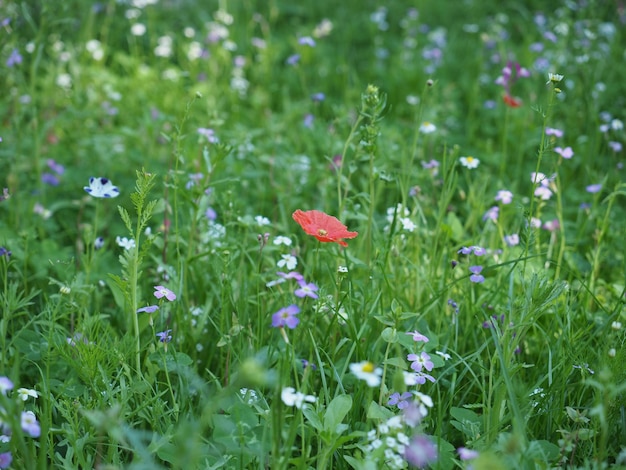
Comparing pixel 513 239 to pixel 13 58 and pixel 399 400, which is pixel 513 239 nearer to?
pixel 399 400

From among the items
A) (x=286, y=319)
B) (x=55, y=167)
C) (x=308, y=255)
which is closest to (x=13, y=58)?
(x=55, y=167)

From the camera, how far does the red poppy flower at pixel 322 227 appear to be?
5.31 ft

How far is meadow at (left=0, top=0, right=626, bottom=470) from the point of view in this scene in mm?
1475

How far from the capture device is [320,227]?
172cm

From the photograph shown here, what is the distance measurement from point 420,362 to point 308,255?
2.61 feet

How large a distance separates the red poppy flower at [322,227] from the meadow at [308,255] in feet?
0.06

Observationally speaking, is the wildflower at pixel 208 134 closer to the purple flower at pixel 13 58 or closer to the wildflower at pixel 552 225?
the purple flower at pixel 13 58

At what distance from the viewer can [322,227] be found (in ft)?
5.66

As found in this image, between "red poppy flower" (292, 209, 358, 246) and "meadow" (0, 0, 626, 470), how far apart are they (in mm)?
18

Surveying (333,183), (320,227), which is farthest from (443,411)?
(333,183)

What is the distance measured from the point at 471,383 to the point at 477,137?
214cm

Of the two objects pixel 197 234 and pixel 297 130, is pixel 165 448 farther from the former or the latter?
pixel 297 130

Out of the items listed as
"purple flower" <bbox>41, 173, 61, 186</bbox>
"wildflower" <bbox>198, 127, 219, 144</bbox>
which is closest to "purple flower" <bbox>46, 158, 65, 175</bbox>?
"purple flower" <bbox>41, 173, 61, 186</bbox>

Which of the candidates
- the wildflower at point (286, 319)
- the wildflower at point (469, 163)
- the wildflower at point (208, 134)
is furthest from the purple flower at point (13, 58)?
the wildflower at point (286, 319)
